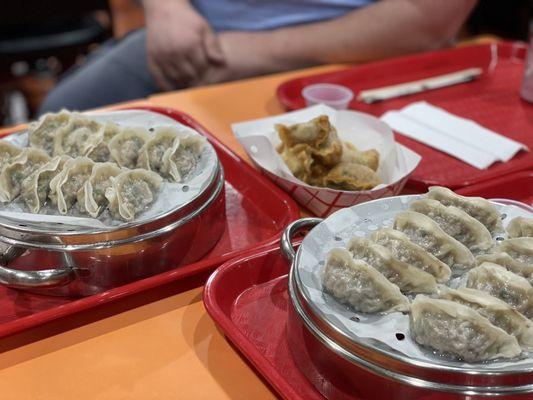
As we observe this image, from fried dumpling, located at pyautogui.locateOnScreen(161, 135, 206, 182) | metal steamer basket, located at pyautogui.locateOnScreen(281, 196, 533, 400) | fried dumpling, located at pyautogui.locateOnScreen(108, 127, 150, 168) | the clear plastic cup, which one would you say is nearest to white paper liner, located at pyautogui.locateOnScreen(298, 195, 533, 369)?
metal steamer basket, located at pyautogui.locateOnScreen(281, 196, 533, 400)

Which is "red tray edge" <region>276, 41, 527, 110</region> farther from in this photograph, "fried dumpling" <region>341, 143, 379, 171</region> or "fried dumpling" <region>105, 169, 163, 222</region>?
"fried dumpling" <region>105, 169, 163, 222</region>

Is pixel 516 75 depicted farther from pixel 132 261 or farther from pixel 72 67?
pixel 72 67

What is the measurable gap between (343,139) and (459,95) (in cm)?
56

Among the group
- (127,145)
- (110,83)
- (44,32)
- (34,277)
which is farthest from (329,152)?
(44,32)

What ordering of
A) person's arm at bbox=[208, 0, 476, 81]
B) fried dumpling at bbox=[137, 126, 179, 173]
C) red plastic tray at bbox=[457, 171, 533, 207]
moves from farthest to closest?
person's arm at bbox=[208, 0, 476, 81] → red plastic tray at bbox=[457, 171, 533, 207] → fried dumpling at bbox=[137, 126, 179, 173]

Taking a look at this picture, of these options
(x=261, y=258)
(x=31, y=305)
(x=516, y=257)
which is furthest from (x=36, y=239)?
(x=516, y=257)

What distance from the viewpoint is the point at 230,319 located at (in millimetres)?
1051

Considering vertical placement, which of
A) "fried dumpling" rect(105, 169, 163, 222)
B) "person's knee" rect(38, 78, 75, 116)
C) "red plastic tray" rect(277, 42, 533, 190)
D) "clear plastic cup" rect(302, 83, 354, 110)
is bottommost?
"person's knee" rect(38, 78, 75, 116)

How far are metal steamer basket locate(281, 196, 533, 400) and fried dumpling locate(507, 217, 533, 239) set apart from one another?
0.88ft

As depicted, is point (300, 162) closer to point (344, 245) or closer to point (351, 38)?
point (344, 245)

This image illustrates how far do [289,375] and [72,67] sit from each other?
2361 millimetres

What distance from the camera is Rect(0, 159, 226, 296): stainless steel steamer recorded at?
1.09m

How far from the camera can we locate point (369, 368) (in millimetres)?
860

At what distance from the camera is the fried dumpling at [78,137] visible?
1286 millimetres
